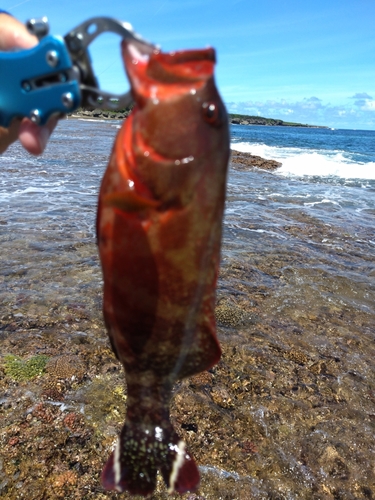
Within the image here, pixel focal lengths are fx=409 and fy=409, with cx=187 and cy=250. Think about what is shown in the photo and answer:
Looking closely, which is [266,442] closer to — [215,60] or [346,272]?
[215,60]

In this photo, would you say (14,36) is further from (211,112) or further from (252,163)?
(252,163)

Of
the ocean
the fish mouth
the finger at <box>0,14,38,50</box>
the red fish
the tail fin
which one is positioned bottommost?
the ocean

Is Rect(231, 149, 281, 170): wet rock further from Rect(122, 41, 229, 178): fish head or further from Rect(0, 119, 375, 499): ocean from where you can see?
Rect(122, 41, 229, 178): fish head

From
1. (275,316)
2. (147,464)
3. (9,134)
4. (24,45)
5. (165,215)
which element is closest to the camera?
(165,215)

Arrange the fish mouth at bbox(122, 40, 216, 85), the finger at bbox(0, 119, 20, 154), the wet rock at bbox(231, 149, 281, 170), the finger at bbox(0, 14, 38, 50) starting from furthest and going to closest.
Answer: the wet rock at bbox(231, 149, 281, 170) < the finger at bbox(0, 119, 20, 154) < the finger at bbox(0, 14, 38, 50) < the fish mouth at bbox(122, 40, 216, 85)

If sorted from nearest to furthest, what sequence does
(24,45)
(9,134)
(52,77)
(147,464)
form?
(52,77)
(24,45)
(147,464)
(9,134)

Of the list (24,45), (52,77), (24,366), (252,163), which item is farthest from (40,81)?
(252,163)

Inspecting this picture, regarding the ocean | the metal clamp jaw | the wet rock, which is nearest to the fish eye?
the metal clamp jaw
